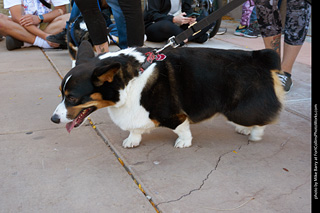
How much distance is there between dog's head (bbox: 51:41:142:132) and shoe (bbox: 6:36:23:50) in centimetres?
462

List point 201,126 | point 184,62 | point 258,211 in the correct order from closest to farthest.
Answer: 1. point 258,211
2. point 184,62
3. point 201,126

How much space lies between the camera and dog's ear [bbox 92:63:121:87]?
2.35 m

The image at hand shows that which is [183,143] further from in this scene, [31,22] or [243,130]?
[31,22]

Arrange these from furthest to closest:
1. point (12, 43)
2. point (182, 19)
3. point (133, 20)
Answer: point (12, 43) → point (182, 19) → point (133, 20)

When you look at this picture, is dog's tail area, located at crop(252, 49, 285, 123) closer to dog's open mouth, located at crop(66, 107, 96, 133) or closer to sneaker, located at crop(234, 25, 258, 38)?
dog's open mouth, located at crop(66, 107, 96, 133)

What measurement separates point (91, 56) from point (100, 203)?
4.35ft

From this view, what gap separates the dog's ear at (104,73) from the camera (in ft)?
7.69

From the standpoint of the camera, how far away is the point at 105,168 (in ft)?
8.41

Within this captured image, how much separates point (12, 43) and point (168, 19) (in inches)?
123

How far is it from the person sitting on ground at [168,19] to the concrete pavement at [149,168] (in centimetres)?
311

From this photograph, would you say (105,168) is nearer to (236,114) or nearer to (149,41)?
(236,114)

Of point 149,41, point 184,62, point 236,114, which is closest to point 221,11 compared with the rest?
point 184,62

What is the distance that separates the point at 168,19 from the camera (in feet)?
20.9

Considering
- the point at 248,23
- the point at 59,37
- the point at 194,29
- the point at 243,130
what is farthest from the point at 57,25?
the point at 243,130
